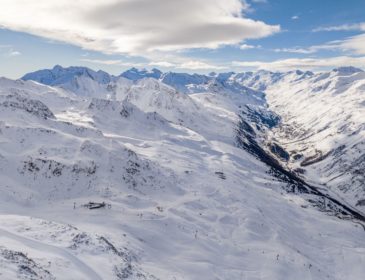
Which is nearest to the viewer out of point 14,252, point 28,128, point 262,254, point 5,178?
point 14,252

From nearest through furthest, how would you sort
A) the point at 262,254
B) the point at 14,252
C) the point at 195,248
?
the point at 14,252, the point at 195,248, the point at 262,254

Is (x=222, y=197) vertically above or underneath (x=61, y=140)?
underneath

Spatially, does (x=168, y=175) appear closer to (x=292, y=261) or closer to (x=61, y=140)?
(x=61, y=140)

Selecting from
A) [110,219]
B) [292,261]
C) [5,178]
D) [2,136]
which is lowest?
[292,261]

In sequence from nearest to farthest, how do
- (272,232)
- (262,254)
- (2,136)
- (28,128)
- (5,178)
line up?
1. (262,254)
2. (5,178)
3. (272,232)
4. (2,136)
5. (28,128)

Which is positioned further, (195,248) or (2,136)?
(2,136)

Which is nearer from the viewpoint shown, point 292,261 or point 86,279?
point 86,279

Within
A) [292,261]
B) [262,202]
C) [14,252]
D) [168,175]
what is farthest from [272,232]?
[14,252]

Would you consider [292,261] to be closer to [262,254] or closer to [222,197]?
[262,254]

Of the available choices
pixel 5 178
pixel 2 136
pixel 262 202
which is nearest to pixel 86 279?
pixel 5 178
